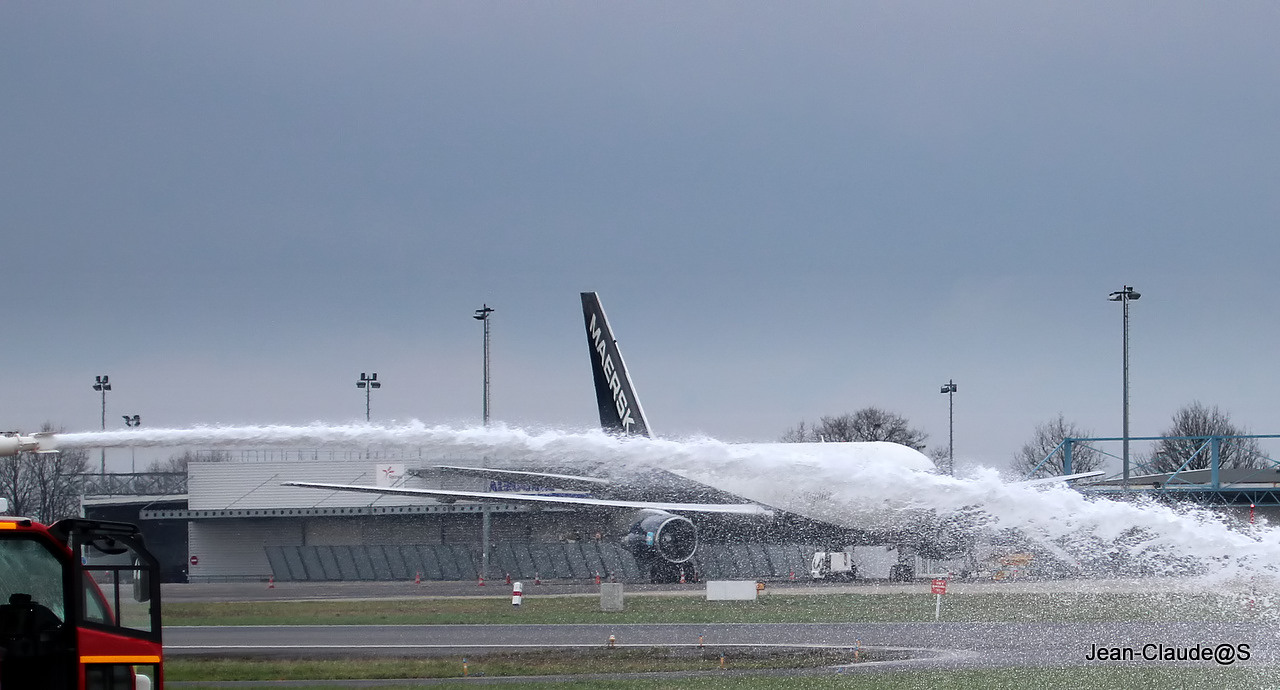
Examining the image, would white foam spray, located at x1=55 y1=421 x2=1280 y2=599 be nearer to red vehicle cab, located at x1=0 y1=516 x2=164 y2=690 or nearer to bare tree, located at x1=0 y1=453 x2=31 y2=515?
bare tree, located at x1=0 y1=453 x2=31 y2=515

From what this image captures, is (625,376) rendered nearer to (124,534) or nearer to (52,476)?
(52,476)

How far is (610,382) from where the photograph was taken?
178 ft

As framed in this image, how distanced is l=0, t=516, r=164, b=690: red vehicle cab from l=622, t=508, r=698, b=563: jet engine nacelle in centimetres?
3642

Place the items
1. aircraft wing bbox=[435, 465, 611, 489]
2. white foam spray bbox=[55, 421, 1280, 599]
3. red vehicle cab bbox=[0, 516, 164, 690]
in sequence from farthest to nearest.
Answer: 1. aircraft wing bbox=[435, 465, 611, 489]
2. white foam spray bbox=[55, 421, 1280, 599]
3. red vehicle cab bbox=[0, 516, 164, 690]

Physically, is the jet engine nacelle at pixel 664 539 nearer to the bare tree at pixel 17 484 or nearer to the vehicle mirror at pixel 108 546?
the bare tree at pixel 17 484

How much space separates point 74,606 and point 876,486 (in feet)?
69.8

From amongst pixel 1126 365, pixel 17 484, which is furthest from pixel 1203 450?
pixel 17 484

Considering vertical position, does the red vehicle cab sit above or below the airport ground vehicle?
above

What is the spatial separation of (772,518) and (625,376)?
11.9m

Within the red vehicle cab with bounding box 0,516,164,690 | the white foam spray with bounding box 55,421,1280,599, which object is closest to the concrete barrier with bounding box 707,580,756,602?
the white foam spray with bounding box 55,421,1280,599

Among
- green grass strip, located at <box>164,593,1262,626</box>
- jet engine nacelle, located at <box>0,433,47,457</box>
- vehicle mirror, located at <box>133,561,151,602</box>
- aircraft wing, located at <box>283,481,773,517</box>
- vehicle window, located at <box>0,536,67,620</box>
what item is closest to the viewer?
vehicle window, located at <box>0,536,67,620</box>

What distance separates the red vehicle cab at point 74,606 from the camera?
28.0 feet

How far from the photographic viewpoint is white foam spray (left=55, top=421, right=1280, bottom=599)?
53.0 ft

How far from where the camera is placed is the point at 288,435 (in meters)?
21.3
